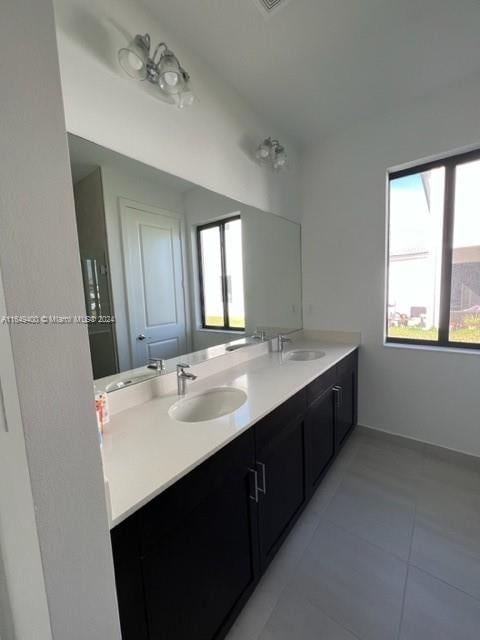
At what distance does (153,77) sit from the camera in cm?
126

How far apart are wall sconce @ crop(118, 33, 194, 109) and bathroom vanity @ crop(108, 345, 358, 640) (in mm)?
1494

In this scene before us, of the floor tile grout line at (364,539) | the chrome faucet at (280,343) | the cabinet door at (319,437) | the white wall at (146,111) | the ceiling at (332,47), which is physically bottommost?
the floor tile grout line at (364,539)

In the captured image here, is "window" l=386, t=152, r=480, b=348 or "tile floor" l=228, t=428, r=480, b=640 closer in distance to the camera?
"tile floor" l=228, t=428, r=480, b=640

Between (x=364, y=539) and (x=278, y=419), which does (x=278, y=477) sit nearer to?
(x=278, y=419)

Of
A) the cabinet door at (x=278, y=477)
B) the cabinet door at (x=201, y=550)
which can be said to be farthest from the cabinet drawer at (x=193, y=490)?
the cabinet door at (x=278, y=477)

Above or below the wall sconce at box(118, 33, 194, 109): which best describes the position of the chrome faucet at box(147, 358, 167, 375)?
below

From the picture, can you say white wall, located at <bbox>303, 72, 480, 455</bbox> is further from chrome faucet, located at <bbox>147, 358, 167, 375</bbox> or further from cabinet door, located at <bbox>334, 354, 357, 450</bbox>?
chrome faucet, located at <bbox>147, 358, 167, 375</bbox>

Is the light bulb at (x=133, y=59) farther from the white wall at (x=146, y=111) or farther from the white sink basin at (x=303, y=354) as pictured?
the white sink basin at (x=303, y=354)

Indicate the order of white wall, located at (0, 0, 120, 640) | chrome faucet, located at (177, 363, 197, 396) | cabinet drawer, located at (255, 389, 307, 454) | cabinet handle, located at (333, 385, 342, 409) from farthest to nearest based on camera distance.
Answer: cabinet handle, located at (333, 385, 342, 409) → chrome faucet, located at (177, 363, 197, 396) → cabinet drawer, located at (255, 389, 307, 454) → white wall, located at (0, 0, 120, 640)

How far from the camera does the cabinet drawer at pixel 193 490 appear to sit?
29.5 inches

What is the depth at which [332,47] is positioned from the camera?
1.54 meters

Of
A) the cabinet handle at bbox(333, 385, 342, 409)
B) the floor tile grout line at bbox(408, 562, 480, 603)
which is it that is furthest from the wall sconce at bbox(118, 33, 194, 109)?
the floor tile grout line at bbox(408, 562, 480, 603)

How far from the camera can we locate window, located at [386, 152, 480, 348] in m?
2.02

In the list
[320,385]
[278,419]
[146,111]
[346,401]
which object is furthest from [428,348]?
[146,111]
